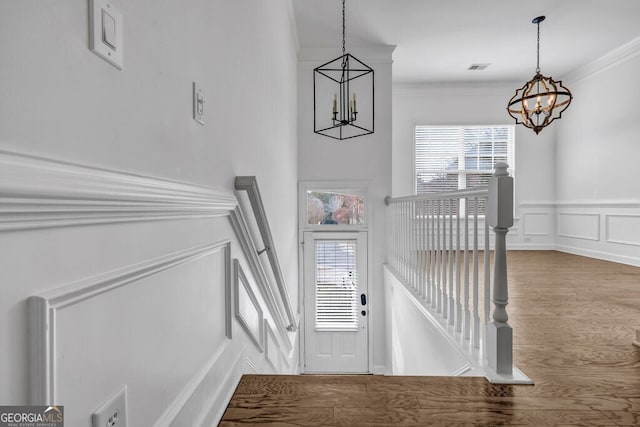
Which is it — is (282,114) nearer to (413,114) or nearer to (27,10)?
(27,10)

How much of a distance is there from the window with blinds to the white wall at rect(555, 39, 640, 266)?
3730mm

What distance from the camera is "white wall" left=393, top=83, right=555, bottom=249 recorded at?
21.0 ft

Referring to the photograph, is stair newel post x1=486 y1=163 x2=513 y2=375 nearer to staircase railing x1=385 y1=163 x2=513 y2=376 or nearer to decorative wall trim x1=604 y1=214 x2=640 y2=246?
staircase railing x1=385 y1=163 x2=513 y2=376

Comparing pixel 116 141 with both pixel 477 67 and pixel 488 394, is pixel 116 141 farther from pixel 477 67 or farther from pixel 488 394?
pixel 477 67

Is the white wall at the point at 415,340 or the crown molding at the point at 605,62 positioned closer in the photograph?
the white wall at the point at 415,340

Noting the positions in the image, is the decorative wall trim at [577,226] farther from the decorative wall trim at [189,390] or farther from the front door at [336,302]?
the decorative wall trim at [189,390]

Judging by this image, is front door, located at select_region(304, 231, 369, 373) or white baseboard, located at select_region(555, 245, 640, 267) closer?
front door, located at select_region(304, 231, 369, 373)

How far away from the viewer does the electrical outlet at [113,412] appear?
646mm

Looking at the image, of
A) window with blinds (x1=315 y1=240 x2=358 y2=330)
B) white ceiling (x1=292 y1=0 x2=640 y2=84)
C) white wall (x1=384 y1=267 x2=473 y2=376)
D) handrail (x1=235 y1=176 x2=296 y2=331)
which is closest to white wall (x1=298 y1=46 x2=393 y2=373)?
white ceiling (x1=292 y1=0 x2=640 y2=84)

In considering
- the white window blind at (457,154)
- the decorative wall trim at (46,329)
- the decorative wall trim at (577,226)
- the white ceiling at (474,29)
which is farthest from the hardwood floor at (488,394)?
the white window blind at (457,154)

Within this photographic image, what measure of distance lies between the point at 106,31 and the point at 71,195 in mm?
322

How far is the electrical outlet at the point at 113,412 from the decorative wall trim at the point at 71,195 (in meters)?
0.33

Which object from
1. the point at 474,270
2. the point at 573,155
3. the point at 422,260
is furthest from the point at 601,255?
the point at 474,270

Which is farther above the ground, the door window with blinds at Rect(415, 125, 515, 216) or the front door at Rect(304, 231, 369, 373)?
the door window with blinds at Rect(415, 125, 515, 216)
